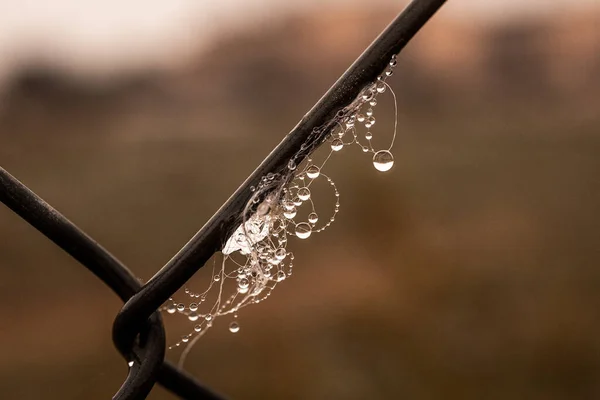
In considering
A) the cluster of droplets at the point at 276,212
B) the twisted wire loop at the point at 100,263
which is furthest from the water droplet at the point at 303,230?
the twisted wire loop at the point at 100,263

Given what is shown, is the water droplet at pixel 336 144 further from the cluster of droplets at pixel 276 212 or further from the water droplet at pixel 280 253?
the water droplet at pixel 280 253

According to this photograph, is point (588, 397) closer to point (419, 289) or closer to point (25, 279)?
point (419, 289)

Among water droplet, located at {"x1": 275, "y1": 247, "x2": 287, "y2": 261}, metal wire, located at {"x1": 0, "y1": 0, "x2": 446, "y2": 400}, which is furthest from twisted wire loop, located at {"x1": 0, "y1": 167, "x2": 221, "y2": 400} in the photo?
water droplet, located at {"x1": 275, "y1": 247, "x2": 287, "y2": 261}

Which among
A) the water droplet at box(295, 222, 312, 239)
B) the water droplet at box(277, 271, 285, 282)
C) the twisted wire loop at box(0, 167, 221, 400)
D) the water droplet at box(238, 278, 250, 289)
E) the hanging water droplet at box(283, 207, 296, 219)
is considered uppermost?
the hanging water droplet at box(283, 207, 296, 219)

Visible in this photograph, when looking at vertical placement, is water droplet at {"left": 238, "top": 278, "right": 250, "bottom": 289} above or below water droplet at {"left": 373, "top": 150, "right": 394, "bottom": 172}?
below

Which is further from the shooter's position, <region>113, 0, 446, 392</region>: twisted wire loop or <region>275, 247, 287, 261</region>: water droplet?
<region>275, 247, 287, 261</region>: water droplet

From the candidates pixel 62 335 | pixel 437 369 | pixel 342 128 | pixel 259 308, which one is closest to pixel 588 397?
pixel 437 369

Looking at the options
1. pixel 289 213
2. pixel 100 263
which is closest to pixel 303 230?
pixel 289 213

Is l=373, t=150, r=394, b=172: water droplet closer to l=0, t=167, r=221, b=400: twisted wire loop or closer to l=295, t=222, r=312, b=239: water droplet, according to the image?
l=295, t=222, r=312, b=239: water droplet

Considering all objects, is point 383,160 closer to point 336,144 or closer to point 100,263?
point 336,144
